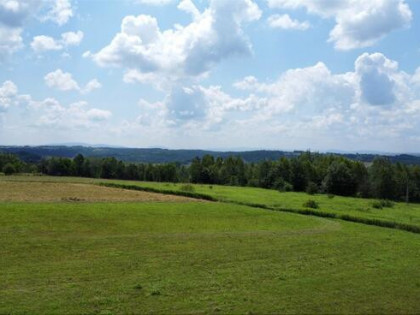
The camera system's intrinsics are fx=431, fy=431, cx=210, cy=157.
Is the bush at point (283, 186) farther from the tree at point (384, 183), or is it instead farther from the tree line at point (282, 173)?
the tree at point (384, 183)

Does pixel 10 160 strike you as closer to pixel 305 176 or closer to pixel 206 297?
pixel 305 176

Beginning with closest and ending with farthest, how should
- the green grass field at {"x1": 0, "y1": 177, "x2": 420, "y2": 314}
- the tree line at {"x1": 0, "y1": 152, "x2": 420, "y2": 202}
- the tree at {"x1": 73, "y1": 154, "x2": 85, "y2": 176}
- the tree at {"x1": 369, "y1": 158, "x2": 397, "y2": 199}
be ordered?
1. the green grass field at {"x1": 0, "y1": 177, "x2": 420, "y2": 314}
2. the tree at {"x1": 369, "y1": 158, "x2": 397, "y2": 199}
3. the tree line at {"x1": 0, "y1": 152, "x2": 420, "y2": 202}
4. the tree at {"x1": 73, "y1": 154, "x2": 85, "y2": 176}

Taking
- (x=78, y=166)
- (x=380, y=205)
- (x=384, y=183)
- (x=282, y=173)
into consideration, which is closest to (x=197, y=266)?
(x=380, y=205)

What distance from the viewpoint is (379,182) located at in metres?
118

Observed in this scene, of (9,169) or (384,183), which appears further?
(9,169)

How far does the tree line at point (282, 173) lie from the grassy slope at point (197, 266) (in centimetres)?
6706

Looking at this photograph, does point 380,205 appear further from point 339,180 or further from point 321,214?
point 339,180

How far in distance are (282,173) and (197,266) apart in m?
112

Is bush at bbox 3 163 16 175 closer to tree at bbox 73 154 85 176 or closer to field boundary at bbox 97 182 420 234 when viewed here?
tree at bbox 73 154 85 176

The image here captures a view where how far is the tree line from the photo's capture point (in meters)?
118

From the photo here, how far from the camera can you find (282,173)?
445ft

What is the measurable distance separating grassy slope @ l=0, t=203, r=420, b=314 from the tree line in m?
67.1

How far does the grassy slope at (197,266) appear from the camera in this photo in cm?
1923

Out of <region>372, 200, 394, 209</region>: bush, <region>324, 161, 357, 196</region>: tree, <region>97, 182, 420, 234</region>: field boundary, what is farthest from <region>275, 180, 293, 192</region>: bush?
<region>372, 200, 394, 209</region>: bush
